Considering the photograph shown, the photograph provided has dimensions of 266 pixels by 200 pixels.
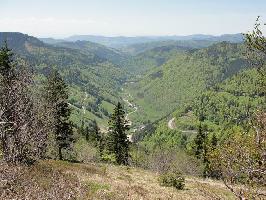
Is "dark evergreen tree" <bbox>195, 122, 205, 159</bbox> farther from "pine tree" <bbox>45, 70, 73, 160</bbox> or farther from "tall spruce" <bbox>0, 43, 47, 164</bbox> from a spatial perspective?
"tall spruce" <bbox>0, 43, 47, 164</bbox>

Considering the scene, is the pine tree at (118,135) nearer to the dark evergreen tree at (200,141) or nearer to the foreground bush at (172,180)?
the dark evergreen tree at (200,141)

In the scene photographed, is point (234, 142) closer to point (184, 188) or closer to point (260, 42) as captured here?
point (260, 42)

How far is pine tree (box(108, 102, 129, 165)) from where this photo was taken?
79.0 meters

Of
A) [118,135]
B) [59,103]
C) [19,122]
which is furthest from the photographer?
[118,135]

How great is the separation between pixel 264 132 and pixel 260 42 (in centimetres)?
1131

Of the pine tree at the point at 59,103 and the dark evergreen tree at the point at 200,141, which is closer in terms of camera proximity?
the pine tree at the point at 59,103

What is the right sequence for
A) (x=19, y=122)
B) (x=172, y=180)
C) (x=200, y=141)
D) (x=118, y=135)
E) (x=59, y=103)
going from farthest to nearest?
(x=200, y=141) < (x=118, y=135) < (x=59, y=103) < (x=172, y=180) < (x=19, y=122)

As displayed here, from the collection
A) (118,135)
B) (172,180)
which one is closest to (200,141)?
(118,135)

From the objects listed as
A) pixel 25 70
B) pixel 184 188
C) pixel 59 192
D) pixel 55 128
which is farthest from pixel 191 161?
pixel 59 192

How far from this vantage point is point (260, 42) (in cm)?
2380

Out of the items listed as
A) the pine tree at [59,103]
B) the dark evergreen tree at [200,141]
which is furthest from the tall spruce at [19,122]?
the dark evergreen tree at [200,141]

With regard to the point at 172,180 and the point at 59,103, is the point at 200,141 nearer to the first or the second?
the point at 59,103

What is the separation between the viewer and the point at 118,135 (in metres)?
80.6

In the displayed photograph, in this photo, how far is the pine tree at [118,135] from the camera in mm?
79000
